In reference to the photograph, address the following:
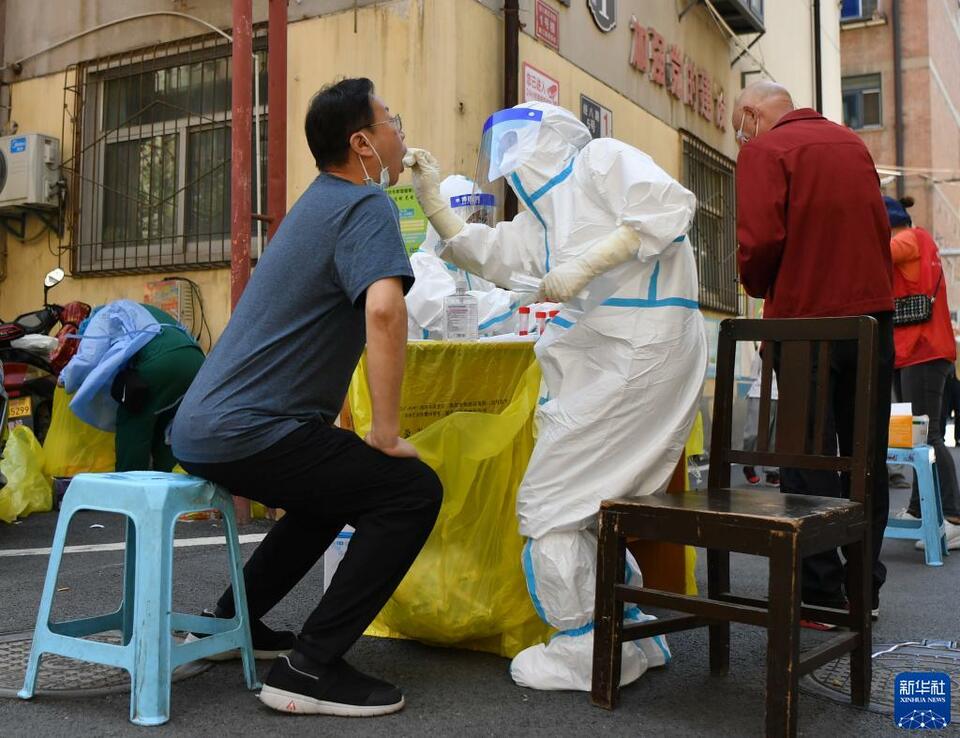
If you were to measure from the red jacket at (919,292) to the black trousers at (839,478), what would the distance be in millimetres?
1683

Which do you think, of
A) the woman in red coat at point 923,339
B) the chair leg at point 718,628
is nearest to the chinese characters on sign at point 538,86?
the woman in red coat at point 923,339

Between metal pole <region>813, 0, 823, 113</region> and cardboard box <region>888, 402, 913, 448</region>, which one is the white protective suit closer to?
cardboard box <region>888, 402, 913, 448</region>

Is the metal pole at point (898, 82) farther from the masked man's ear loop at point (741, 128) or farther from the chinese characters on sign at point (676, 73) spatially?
the masked man's ear loop at point (741, 128)

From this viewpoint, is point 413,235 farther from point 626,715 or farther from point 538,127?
point 626,715

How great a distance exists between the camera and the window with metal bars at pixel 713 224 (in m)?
9.10

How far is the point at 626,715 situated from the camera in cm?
235

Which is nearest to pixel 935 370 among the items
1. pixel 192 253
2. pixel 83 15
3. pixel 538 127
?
pixel 538 127

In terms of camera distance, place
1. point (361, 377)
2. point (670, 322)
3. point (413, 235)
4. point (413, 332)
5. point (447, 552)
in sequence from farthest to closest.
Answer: point (413, 235) < point (413, 332) < point (361, 377) < point (447, 552) < point (670, 322)

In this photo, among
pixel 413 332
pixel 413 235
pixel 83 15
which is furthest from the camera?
pixel 83 15

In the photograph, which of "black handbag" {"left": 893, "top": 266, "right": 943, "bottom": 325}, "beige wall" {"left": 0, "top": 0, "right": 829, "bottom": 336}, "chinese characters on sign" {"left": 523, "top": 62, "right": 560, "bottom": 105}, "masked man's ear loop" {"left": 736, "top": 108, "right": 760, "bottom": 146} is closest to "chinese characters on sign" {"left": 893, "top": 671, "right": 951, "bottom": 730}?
"masked man's ear loop" {"left": 736, "top": 108, "right": 760, "bottom": 146}

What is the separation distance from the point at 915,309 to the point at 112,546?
372 centimetres

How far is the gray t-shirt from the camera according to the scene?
Answer: 7.41 ft

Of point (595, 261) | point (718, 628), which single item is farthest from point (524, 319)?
point (718, 628)

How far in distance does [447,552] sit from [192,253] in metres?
4.33
